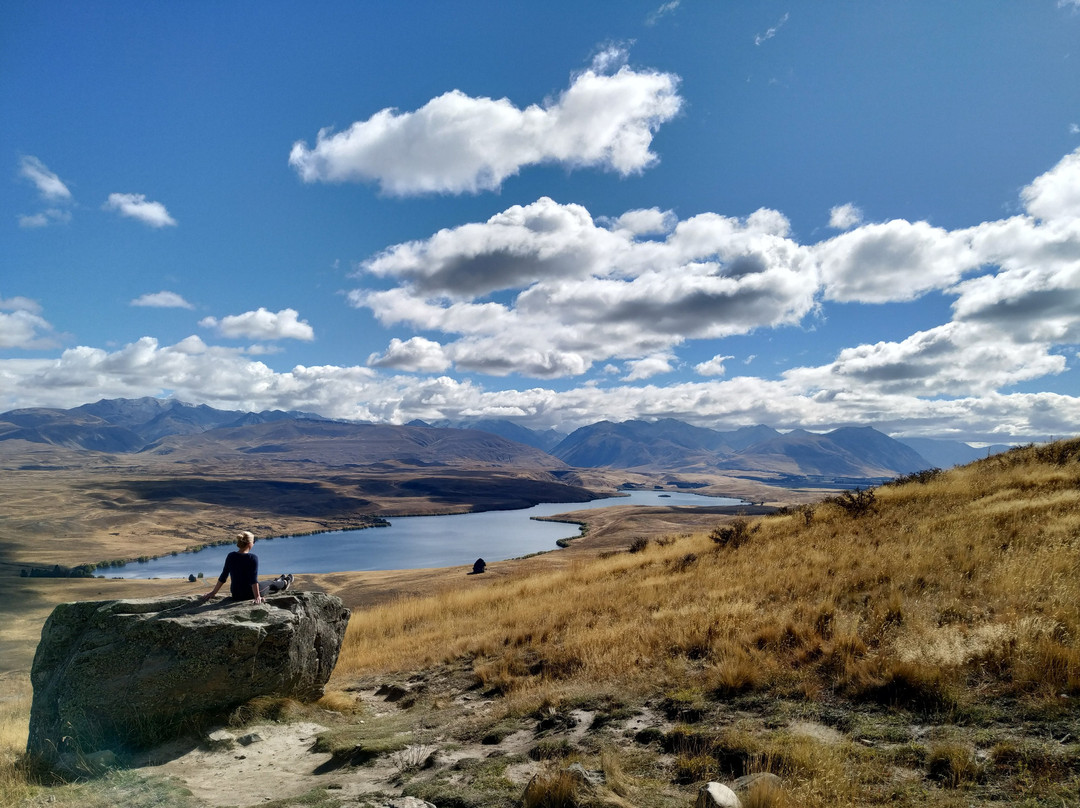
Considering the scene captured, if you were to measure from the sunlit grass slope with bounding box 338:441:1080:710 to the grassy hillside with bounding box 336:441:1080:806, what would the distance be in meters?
0.04

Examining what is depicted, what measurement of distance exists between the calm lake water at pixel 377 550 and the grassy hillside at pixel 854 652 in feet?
274

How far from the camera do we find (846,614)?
32.7 ft

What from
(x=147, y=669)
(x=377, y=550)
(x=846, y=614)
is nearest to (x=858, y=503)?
(x=846, y=614)

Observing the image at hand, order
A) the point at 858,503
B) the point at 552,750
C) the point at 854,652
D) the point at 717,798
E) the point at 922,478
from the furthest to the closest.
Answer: the point at 922,478 < the point at 858,503 < the point at 854,652 < the point at 552,750 < the point at 717,798

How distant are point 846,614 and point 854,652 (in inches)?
64.9

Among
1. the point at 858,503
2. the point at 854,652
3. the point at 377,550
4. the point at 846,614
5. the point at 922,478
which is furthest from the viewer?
the point at 377,550

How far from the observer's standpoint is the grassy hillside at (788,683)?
18.8 ft

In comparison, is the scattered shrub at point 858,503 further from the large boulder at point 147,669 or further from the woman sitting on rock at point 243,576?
the woman sitting on rock at point 243,576

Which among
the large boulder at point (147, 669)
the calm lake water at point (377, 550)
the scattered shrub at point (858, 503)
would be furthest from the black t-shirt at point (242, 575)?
the calm lake water at point (377, 550)

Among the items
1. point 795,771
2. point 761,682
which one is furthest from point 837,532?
point 795,771

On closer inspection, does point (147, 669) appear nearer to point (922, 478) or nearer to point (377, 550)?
point (922, 478)

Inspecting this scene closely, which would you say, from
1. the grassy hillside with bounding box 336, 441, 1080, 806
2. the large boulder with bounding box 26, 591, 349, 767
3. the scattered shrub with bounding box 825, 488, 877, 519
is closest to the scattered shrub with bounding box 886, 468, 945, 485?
the scattered shrub with bounding box 825, 488, 877, 519

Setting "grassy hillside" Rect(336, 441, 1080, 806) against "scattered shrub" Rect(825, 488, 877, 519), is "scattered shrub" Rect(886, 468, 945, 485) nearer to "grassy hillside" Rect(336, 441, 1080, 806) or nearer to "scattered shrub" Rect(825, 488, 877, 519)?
"scattered shrub" Rect(825, 488, 877, 519)

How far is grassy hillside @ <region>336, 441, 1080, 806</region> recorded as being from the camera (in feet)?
18.9
